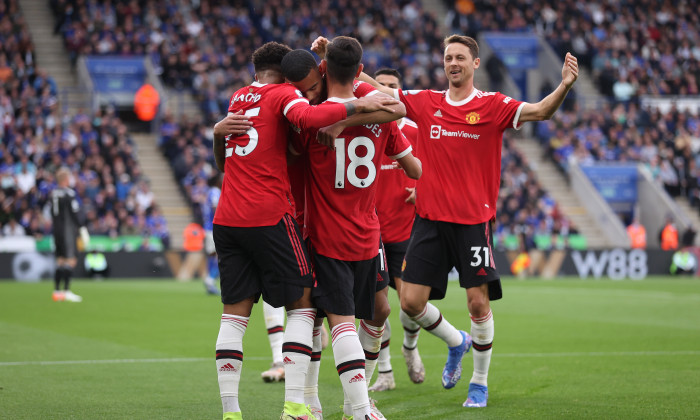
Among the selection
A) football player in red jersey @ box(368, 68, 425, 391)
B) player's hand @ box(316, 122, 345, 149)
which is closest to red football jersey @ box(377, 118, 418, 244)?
football player in red jersey @ box(368, 68, 425, 391)

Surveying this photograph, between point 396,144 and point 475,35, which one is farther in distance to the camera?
point 475,35

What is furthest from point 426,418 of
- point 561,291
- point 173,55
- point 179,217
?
point 173,55

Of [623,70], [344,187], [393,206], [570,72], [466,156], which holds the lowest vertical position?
[393,206]

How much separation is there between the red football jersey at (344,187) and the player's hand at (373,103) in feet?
0.71

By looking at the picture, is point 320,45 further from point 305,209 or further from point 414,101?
point 414,101

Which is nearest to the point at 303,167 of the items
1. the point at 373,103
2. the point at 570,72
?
the point at 373,103

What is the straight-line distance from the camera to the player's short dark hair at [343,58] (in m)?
5.71

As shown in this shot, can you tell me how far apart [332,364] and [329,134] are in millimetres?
4214

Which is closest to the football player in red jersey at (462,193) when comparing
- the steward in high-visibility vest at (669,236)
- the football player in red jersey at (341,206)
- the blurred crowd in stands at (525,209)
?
the football player in red jersey at (341,206)

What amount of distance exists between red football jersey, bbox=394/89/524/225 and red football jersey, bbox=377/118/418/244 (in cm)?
107

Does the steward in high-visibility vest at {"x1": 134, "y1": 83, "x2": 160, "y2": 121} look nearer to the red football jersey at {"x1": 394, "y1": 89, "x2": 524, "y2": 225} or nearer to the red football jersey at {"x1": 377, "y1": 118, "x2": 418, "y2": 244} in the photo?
the red football jersey at {"x1": 377, "y1": 118, "x2": 418, "y2": 244}

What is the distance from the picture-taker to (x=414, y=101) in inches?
292

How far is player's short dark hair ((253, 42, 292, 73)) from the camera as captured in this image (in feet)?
19.9

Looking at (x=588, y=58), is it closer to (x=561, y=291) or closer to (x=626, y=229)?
(x=626, y=229)
